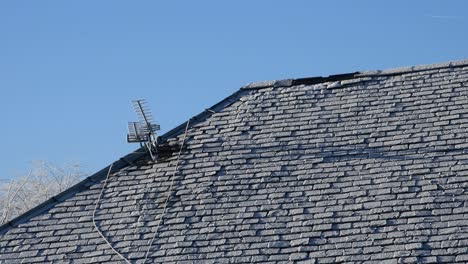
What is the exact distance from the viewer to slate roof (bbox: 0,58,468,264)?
44.0 ft

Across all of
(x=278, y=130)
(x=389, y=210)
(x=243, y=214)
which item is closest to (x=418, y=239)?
(x=389, y=210)

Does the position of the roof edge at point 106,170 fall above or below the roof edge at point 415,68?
below

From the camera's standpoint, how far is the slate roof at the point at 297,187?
1341cm

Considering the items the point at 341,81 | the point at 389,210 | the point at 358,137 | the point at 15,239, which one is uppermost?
the point at 341,81

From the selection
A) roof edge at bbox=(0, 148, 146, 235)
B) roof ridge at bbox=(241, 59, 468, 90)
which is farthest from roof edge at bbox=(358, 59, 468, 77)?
roof edge at bbox=(0, 148, 146, 235)

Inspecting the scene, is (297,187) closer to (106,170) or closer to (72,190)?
(106,170)

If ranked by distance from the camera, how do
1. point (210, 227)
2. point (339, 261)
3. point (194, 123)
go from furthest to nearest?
point (194, 123)
point (210, 227)
point (339, 261)

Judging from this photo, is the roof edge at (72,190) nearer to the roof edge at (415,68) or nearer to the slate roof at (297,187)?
the slate roof at (297,187)

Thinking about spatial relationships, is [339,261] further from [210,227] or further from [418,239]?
[210,227]

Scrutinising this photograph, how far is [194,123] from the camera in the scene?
16203mm

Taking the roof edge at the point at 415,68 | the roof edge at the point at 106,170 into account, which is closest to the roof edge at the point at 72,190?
the roof edge at the point at 106,170

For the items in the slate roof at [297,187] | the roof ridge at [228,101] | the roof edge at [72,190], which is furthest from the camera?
the roof ridge at [228,101]

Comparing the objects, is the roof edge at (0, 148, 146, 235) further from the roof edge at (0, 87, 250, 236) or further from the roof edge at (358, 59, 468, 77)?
the roof edge at (358, 59, 468, 77)

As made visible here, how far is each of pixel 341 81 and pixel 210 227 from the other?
3.71m
